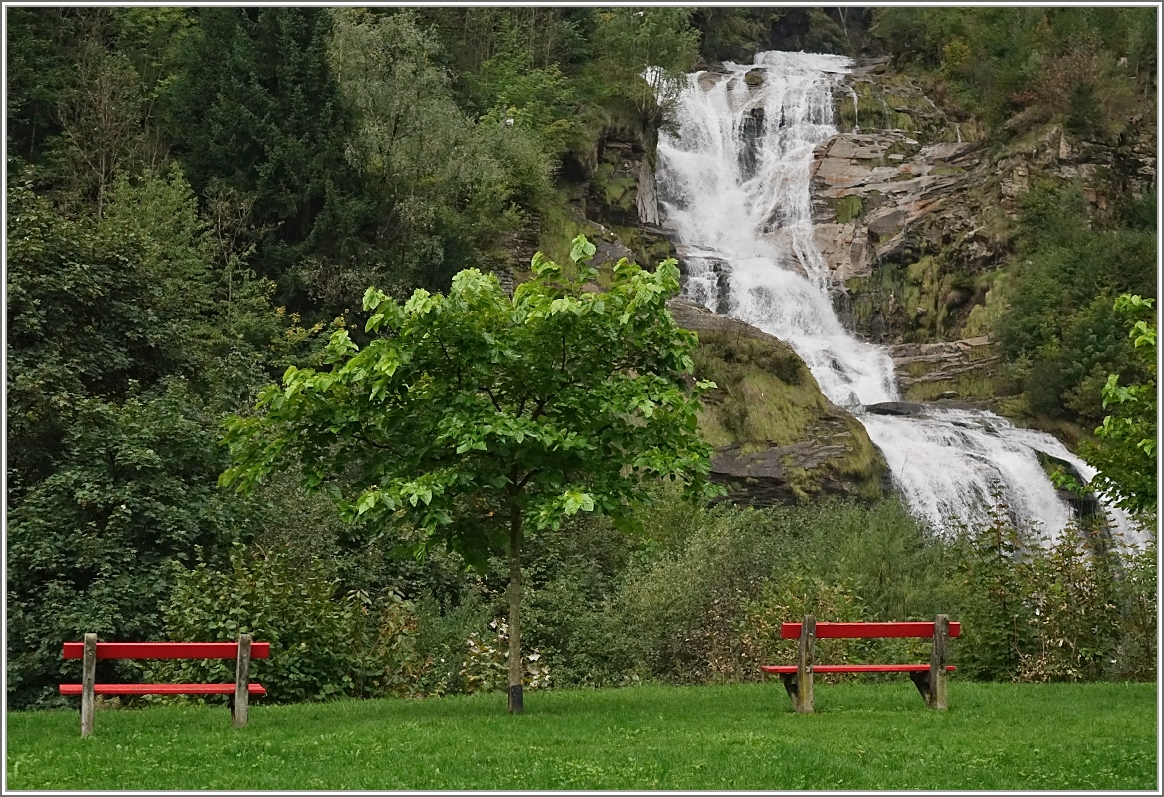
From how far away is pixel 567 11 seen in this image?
2121 inches

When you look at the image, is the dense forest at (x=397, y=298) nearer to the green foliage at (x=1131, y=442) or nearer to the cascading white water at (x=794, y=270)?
the green foliage at (x=1131, y=442)

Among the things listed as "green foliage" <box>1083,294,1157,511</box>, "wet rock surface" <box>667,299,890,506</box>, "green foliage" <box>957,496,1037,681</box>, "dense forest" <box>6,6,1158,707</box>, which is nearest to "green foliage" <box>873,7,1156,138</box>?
"dense forest" <box>6,6,1158,707</box>

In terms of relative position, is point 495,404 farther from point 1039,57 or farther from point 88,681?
point 1039,57

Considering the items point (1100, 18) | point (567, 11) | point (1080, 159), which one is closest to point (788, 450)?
point (1080, 159)

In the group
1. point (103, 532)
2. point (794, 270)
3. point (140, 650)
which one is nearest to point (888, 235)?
point (794, 270)

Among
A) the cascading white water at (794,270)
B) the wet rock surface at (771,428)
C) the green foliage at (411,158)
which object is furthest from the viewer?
the green foliage at (411,158)

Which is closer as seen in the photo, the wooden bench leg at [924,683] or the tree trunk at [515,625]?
the tree trunk at [515,625]

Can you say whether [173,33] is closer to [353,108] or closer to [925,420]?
[353,108]

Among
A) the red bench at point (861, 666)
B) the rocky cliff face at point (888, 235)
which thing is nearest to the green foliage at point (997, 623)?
the red bench at point (861, 666)

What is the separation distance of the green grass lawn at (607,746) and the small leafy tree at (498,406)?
1.74 metres

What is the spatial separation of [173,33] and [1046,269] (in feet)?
101

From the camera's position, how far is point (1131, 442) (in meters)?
14.5

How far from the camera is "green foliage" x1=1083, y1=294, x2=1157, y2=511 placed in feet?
45.0

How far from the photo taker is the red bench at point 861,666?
12.2 metres
